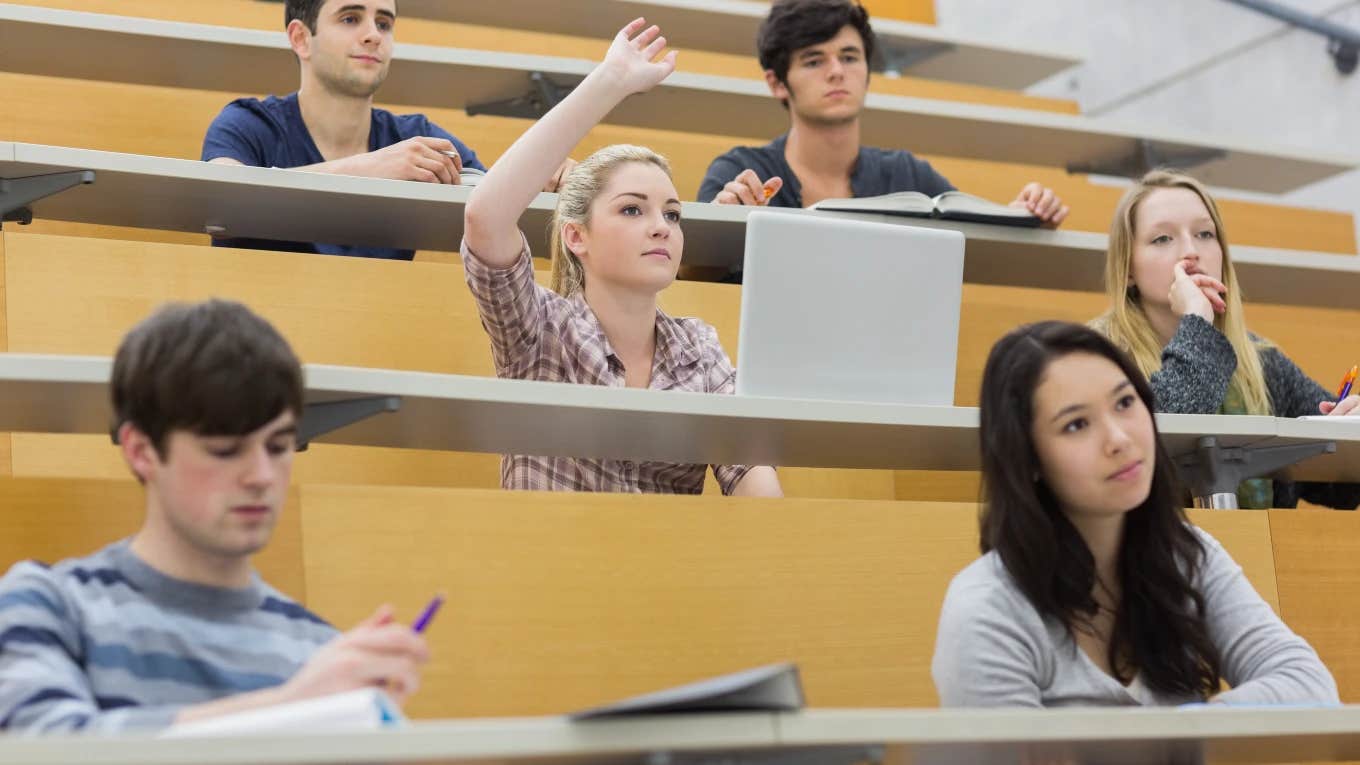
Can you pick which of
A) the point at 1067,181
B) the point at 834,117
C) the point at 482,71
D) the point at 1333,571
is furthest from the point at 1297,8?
the point at 1333,571

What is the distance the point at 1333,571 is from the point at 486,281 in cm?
96

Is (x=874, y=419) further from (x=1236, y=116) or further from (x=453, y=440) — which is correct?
(x=1236, y=116)

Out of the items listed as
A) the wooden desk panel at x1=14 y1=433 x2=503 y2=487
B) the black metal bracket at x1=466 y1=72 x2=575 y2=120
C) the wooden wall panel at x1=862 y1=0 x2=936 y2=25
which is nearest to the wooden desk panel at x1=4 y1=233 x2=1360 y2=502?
the wooden desk panel at x1=14 y1=433 x2=503 y2=487

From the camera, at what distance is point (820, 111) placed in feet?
8.69

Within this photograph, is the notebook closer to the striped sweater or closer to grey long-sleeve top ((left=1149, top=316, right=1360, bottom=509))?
the striped sweater

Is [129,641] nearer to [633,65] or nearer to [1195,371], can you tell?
[633,65]

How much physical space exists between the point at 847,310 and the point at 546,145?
1.22ft

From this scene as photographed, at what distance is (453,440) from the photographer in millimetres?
1537

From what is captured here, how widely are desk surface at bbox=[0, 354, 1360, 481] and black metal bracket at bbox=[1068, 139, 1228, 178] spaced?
1.69m

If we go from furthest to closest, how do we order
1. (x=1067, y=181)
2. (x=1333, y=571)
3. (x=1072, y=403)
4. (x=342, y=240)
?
(x=1067, y=181)
(x=342, y=240)
(x=1333, y=571)
(x=1072, y=403)

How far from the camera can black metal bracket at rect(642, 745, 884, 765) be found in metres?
0.90

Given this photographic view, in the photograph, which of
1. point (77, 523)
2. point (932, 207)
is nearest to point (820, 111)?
point (932, 207)

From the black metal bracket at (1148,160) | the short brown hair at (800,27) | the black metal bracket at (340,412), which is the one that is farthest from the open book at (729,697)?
the black metal bracket at (1148,160)

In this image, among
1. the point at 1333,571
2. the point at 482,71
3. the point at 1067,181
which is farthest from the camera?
the point at 1067,181
